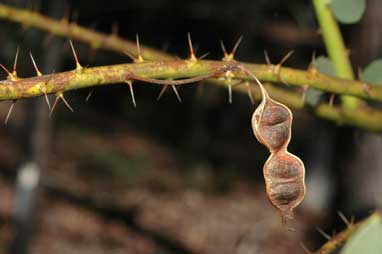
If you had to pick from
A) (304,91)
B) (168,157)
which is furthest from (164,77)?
(168,157)

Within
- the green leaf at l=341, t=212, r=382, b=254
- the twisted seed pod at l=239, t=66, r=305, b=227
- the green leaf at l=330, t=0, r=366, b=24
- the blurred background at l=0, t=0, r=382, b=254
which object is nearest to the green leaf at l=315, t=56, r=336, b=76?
the green leaf at l=330, t=0, r=366, b=24

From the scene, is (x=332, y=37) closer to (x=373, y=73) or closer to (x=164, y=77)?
(x=373, y=73)

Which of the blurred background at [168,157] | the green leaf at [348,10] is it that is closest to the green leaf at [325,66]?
the green leaf at [348,10]

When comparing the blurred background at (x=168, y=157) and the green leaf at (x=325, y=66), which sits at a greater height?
the blurred background at (x=168, y=157)

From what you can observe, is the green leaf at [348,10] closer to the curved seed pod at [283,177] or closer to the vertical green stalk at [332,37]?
the vertical green stalk at [332,37]

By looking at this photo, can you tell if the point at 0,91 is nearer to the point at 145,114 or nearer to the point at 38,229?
the point at 38,229
